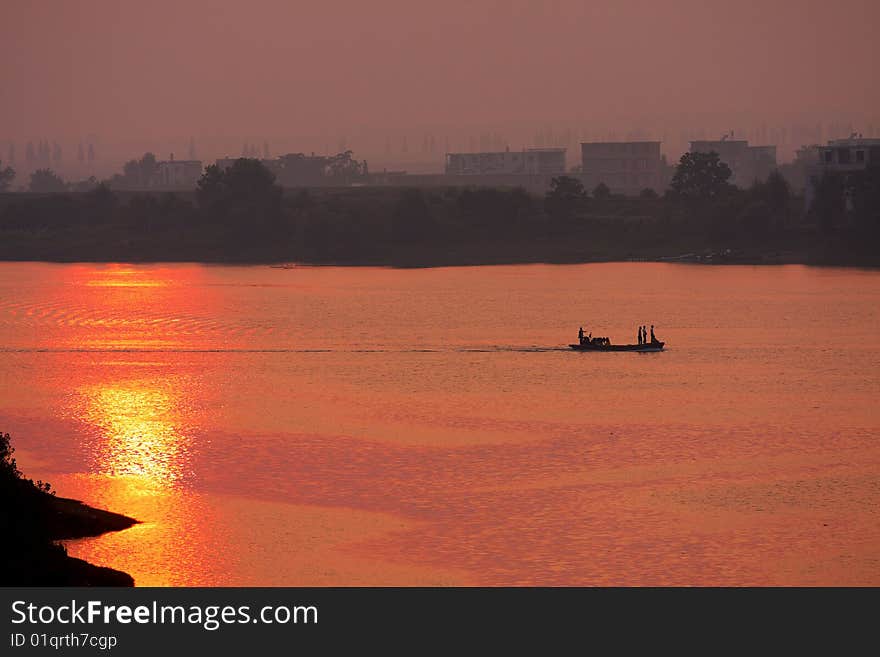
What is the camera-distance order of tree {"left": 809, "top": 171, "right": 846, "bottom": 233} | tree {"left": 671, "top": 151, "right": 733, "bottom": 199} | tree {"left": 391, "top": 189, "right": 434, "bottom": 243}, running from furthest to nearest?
tree {"left": 671, "top": 151, "right": 733, "bottom": 199}, tree {"left": 391, "top": 189, "right": 434, "bottom": 243}, tree {"left": 809, "top": 171, "right": 846, "bottom": 233}

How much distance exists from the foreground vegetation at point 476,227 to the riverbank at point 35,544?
288ft

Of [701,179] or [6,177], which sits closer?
[701,179]

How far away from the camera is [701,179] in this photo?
126m

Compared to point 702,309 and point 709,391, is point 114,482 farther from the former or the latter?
point 702,309

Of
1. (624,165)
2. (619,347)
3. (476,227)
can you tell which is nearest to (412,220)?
(476,227)

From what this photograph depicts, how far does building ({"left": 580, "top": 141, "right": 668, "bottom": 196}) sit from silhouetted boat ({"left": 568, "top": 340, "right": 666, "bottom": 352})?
12277cm

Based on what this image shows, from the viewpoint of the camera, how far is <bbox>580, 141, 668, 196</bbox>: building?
186 m

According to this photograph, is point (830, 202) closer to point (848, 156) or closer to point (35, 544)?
point (848, 156)

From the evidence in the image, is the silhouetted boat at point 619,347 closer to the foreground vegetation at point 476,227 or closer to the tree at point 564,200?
the foreground vegetation at point 476,227

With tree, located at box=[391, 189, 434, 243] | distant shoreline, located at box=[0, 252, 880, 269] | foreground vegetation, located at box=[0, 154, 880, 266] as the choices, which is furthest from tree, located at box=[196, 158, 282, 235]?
tree, located at box=[391, 189, 434, 243]

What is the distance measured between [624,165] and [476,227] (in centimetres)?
Result: 6757

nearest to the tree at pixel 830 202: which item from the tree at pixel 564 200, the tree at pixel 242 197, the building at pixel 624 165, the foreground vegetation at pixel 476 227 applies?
the foreground vegetation at pixel 476 227

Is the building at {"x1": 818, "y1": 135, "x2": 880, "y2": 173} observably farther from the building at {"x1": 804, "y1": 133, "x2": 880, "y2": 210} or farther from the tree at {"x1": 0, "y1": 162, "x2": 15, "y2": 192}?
the tree at {"x1": 0, "y1": 162, "x2": 15, "y2": 192}
